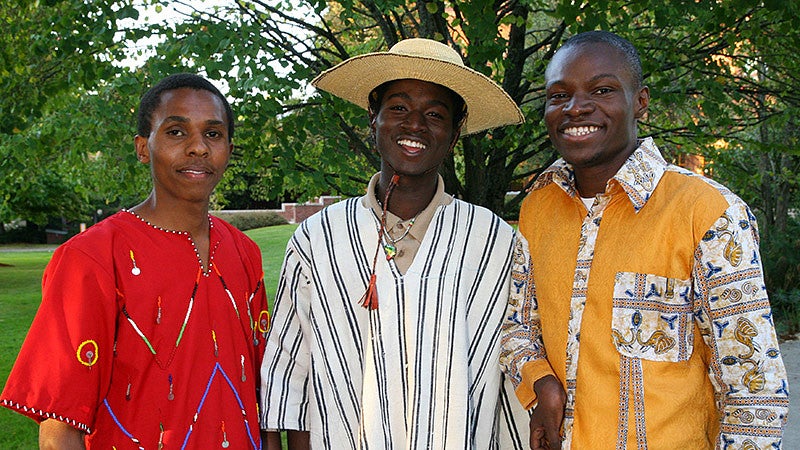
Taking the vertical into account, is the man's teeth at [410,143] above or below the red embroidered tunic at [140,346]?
above

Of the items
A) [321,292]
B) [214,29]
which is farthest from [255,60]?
[321,292]

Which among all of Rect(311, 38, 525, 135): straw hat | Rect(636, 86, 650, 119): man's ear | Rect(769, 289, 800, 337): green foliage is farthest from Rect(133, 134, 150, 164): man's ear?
Rect(769, 289, 800, 337): green foliage

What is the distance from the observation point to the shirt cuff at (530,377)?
2010mm

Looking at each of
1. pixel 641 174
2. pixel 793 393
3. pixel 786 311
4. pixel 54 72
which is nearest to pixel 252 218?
pixel 786 311

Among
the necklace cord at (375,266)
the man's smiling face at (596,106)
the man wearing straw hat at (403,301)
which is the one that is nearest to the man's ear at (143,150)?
the man wearing straw hat at (403,301)

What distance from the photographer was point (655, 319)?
1.80 m

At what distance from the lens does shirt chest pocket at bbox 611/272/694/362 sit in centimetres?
178

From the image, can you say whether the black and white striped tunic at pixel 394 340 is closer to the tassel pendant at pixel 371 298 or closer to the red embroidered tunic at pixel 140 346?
the tassel pendant at pixel 371 298

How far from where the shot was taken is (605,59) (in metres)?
1.92

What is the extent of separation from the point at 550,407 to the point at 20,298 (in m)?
13.9

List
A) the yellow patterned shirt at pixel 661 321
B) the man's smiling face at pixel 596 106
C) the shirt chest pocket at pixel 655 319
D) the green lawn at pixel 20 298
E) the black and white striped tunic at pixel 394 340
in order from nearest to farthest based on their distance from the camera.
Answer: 1. the yellow patterned shirt at pixel 661 321
2. the shirt chest pocket at pixel 655 319
3. the man's smiling face at pixel 596 106
4. the black and white striped tunic at pixel 394 340
5. the green lawn at pixel 20 298

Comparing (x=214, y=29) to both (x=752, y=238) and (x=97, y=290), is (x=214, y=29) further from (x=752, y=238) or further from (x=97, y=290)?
(x=752, y=238)

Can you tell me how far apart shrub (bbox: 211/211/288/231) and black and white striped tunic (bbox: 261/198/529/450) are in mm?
25637

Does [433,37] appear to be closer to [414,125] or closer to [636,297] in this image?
[414,125]
